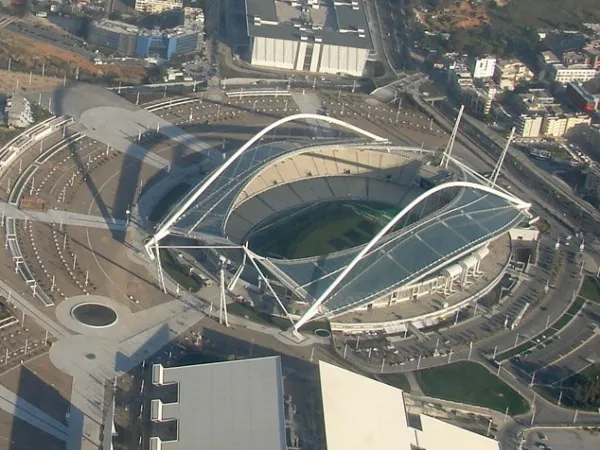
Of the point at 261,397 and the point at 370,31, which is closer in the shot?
the point at 261,397

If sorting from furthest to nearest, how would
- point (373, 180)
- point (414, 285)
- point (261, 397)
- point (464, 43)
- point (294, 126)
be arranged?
1. point (464, 43)
2. point (294, 126)
3. point (373, 180)
4. point (414, 285)
5. point (261, 397)

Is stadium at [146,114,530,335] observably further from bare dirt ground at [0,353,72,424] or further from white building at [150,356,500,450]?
bare dirt ground at [0,353,72,424]

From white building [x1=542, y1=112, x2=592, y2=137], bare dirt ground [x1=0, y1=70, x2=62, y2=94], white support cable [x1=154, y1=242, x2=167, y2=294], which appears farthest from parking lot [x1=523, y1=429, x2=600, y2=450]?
bare dirt ground [x1=0, y1=70, x2=62, y2=94]

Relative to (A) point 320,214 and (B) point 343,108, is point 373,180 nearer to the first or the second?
(A) point 320,214

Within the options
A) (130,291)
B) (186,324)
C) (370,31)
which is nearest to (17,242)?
(130,291)

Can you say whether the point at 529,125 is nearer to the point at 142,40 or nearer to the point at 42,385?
the point at 142,40

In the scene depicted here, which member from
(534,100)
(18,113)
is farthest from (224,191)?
(534,100)
